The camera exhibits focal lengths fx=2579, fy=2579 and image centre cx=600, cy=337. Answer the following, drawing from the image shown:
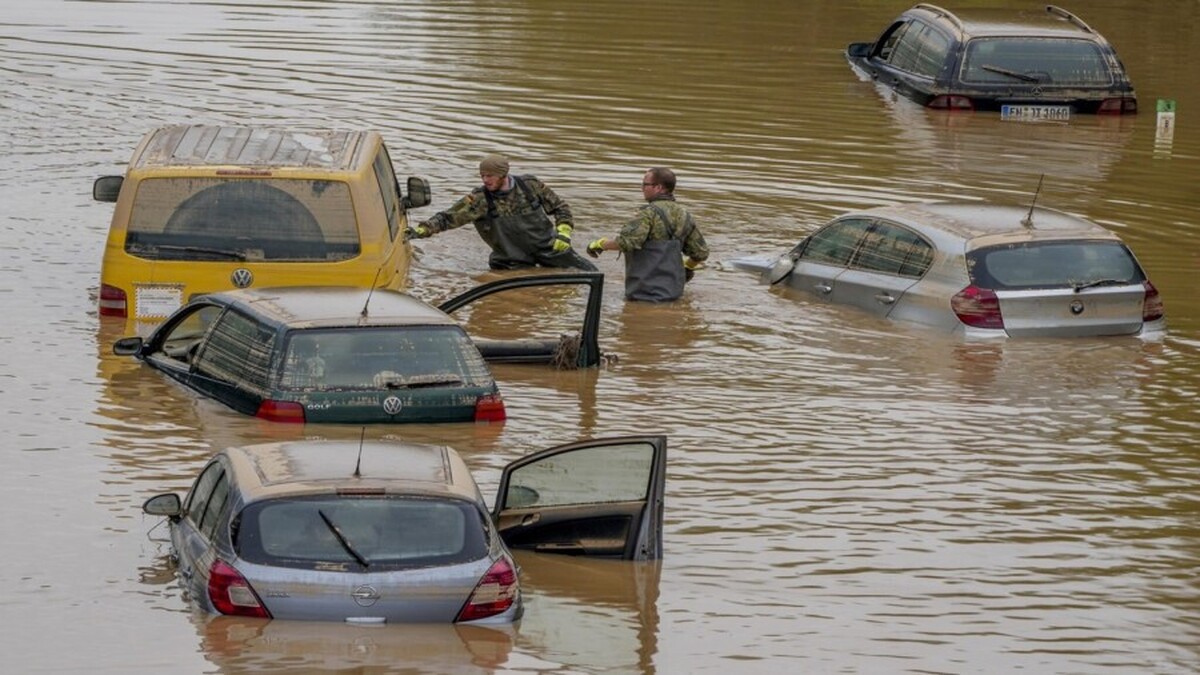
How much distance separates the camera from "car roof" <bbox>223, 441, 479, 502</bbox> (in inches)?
467

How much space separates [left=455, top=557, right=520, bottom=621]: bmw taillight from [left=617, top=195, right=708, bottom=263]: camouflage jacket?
397 inches

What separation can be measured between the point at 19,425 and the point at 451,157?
1296 centimetres

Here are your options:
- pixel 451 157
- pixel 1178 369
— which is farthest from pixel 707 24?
pixel 1178 369

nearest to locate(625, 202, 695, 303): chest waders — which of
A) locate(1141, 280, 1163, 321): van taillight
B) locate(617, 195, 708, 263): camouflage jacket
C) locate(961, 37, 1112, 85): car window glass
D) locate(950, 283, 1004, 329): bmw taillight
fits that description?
locate(617, 195, 708, 263): camouflage jacket

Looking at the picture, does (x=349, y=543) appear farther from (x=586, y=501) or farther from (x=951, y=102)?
(x=951, y=102)

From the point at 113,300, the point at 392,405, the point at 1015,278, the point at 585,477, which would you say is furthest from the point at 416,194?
A: the point at 585,477

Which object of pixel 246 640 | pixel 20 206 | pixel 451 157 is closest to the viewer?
pixel 246 640

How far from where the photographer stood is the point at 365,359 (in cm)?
1588

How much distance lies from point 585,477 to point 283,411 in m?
2.77

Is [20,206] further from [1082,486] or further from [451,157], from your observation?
[1082,486]

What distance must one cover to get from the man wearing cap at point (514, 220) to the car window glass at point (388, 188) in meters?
1.27

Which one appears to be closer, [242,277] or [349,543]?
[349,543]

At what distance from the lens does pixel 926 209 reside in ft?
72.0

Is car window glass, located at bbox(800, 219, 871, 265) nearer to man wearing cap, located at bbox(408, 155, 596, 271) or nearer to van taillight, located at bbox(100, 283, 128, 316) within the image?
man wearing cap, located at bbox(408, 155, 596, 271)
